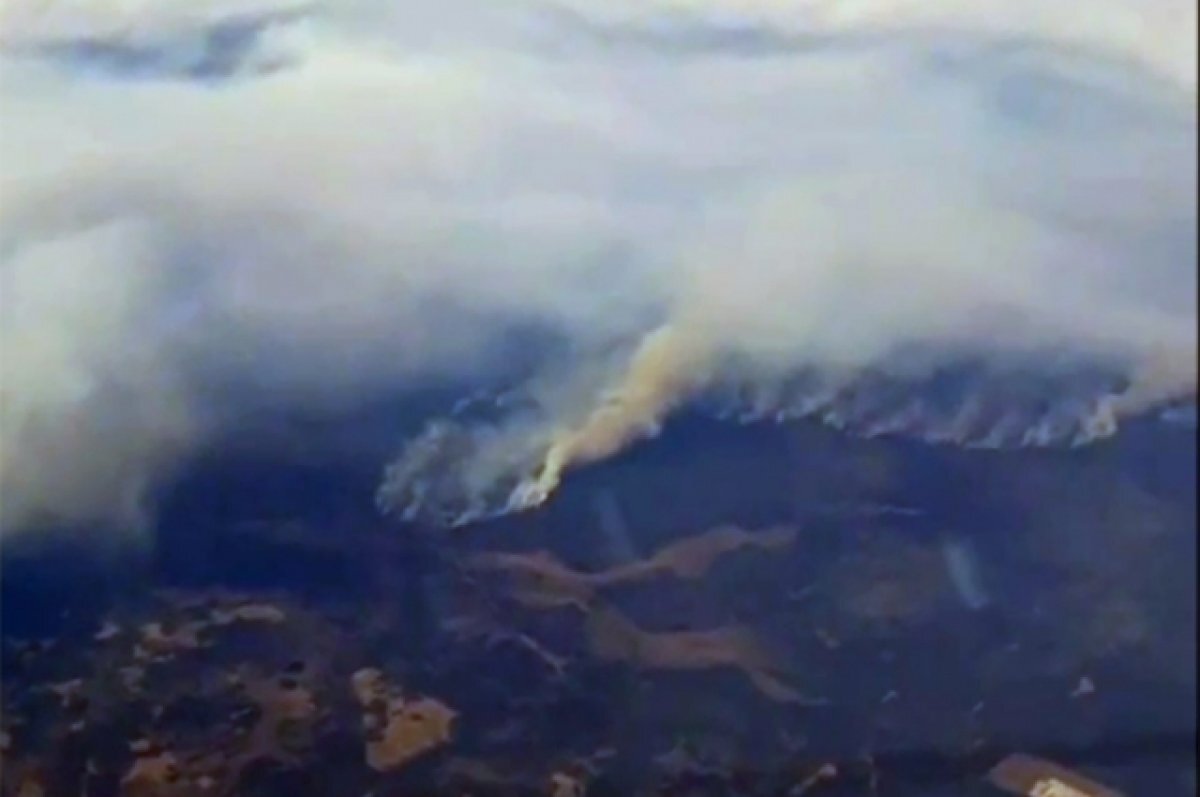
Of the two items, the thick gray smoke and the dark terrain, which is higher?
the thick gray smoke

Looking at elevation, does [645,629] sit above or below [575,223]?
below

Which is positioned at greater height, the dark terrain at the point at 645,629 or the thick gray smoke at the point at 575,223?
the thick gray smoke at the point at 575,223

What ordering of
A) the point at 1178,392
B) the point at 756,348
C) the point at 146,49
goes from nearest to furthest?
the point at 1178,392
the point at 756,348
the point at 146,49

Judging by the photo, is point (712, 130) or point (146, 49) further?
point (146, 49)

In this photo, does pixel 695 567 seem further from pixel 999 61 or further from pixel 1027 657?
pixel 999 61

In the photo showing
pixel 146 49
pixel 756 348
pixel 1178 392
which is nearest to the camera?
pixel 1178 392

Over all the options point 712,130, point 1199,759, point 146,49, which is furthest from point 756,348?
point 146,49

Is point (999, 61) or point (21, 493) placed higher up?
point (999, 61)

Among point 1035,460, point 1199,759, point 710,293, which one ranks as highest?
point 710,293
